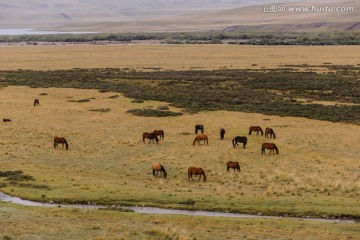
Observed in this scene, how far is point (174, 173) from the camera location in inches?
1106

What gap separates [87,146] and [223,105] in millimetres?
19167

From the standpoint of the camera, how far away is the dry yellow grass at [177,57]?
91.4 m

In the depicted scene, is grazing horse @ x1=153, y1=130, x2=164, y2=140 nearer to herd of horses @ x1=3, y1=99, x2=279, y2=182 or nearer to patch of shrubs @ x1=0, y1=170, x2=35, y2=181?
herd of horses @ x1=3, y1=99, x2=279, y2=182

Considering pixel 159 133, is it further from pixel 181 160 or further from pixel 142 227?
pixel 142 227

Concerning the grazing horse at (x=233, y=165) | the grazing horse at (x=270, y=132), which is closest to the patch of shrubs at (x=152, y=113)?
the grazing horse at (x=270, y=132)

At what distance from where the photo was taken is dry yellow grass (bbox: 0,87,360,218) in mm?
23906

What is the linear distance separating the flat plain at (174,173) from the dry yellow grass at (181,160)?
5cm

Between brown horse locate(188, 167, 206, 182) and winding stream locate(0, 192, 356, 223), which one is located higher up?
brown horse locate(188, 167, 206, 182)

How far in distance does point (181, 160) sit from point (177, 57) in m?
76.7

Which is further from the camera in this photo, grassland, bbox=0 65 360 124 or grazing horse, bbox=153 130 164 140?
grassland, bbox=0 65 360 124

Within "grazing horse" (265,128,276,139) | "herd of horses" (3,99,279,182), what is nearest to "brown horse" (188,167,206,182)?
"herd of horses" (3,99,279,182)

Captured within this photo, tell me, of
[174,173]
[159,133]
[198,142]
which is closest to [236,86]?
[159,133]

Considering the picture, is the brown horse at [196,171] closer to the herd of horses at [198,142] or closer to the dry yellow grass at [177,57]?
the herd of horses at [198,142]

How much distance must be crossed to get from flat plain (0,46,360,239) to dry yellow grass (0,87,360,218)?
0.05 metres
